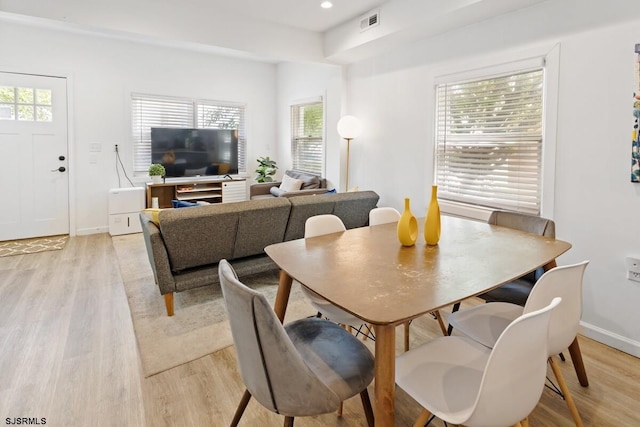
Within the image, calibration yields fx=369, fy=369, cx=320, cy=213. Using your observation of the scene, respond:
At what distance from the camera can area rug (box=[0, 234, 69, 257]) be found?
436cm

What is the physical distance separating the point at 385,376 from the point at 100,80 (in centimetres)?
572

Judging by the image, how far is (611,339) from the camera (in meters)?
2.49

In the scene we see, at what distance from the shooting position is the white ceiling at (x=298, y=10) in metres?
3.72

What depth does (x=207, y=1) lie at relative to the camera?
3732mm

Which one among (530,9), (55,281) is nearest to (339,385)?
(530,9)

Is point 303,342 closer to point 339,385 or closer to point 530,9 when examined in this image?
point 339,385

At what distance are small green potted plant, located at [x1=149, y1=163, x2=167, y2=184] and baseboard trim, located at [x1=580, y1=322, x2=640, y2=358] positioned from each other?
5.26 meters

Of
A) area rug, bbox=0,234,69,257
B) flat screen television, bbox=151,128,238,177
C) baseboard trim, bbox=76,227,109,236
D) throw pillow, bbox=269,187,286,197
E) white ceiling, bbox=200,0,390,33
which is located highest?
white ceiling, bbox=200,0,390,33

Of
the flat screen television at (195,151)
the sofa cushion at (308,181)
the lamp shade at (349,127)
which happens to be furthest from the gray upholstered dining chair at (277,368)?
the flat screen television at (195,151)

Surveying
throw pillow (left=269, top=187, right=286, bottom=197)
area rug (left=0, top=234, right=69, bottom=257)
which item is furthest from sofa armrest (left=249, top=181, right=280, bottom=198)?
area rug (left=0, top=234, right=69, bottom=257)

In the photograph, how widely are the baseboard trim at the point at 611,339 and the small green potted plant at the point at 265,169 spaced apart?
4.95m

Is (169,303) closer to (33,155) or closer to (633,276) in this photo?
(633,276)

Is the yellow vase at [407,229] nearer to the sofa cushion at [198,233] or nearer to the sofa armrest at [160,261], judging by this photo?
the sofa cushion at [198,233]

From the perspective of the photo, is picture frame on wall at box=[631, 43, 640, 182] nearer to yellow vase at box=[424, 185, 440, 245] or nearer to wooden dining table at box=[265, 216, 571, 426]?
wooden dining table at box=[265, 216, 571, 426]
